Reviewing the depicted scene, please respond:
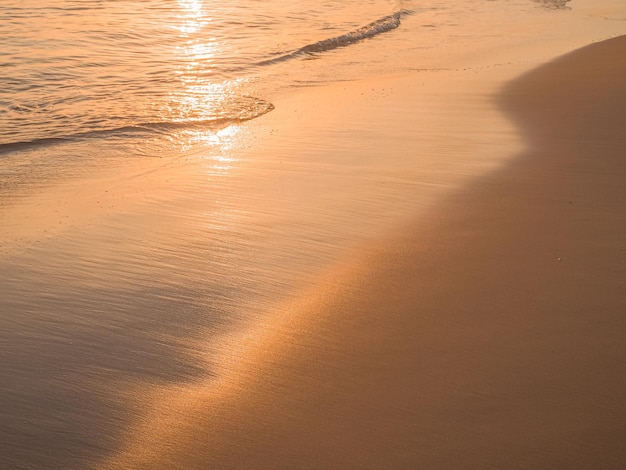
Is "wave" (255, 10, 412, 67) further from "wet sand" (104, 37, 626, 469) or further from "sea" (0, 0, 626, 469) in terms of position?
"wet sand" (104, 37, 626, 469)

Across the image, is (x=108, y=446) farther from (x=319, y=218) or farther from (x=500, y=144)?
(x=500, y=144)

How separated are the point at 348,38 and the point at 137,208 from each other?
9.01 m

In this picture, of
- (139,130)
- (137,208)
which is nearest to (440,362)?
(137,208)

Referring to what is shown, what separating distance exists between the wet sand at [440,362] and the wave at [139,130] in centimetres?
378

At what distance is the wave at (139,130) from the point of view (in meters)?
7.52

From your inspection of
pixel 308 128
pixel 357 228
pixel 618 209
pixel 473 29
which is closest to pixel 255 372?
pixel 357 228

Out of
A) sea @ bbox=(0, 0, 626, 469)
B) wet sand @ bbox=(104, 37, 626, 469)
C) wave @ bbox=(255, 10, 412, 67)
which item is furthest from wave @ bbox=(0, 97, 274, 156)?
wet sand @ bbox=(104, 37, 626, 469)

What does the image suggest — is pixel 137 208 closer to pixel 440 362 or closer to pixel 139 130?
pixel 139 130

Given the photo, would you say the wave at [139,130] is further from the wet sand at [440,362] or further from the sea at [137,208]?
the wet sand at [440,362]

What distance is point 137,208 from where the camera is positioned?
5.49 metres

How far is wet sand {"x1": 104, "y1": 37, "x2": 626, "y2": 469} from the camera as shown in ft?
9.25

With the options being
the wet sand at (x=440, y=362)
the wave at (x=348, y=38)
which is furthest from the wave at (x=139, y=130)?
the wet sand at (x=440, y=362)

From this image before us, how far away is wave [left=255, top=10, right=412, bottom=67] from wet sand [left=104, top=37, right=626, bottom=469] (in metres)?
7.49

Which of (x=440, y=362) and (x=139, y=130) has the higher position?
(x=139, y=130)
